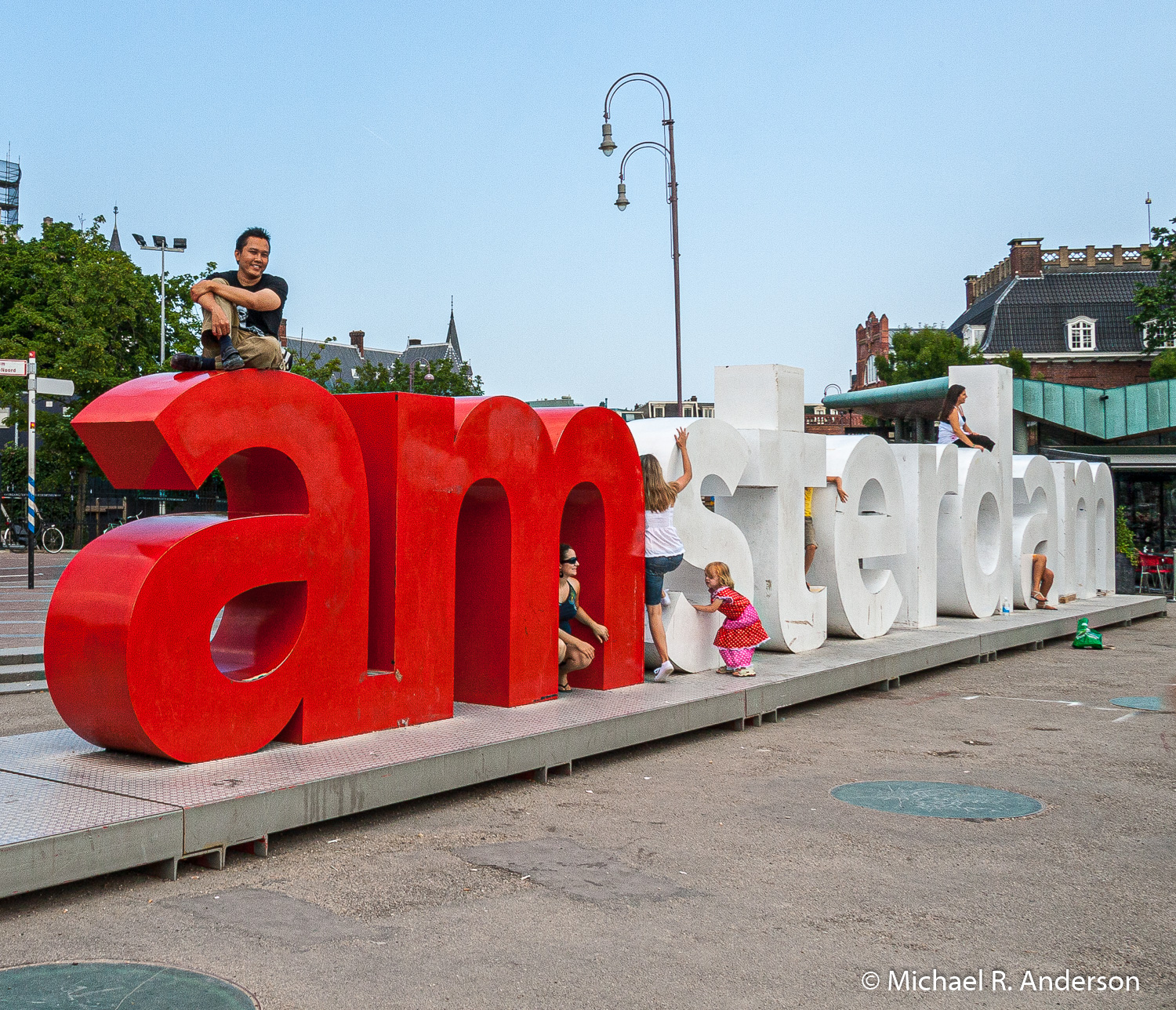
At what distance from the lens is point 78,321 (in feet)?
115

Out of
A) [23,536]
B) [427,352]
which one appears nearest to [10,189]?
[427,352]

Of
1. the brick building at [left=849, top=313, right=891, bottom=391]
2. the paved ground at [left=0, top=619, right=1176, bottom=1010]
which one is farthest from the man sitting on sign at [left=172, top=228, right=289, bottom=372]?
the brick building at [left=849, top=313, right=891, bottom=391]

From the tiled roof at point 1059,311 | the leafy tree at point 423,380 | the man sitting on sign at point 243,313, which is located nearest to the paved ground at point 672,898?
the man sitting on sign at point 243,313

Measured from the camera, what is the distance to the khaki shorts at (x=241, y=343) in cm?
686

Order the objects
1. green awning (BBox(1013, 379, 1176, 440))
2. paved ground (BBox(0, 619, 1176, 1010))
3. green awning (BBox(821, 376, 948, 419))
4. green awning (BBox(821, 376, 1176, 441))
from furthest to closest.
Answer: green awning (BBox(1013, 379, 1176, 440)) → green awning (BBox(821, 376, 1176, 441)) → green awning (BBox(821, 376, 948, 419)) → paved ground (BBox(0, 619, 1176, 1010))

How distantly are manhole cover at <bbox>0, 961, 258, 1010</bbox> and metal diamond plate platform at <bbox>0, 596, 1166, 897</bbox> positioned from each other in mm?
748

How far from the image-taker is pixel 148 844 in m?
5.30

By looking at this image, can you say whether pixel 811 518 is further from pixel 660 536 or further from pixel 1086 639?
pixel 1086 639

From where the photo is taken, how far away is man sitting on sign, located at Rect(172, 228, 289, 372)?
6766 mm

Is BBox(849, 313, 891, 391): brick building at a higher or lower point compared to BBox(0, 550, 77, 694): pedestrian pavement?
higher

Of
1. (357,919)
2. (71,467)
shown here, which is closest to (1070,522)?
(357,919)

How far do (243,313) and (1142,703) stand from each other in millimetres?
9222

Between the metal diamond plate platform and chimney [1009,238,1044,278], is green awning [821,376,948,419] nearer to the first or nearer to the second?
the metal diamond plate platform

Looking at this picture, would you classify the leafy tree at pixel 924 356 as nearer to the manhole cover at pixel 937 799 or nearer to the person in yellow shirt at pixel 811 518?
the person in yellow shirt at pixel 811 518
